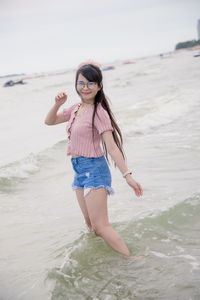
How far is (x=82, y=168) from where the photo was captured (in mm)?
3373

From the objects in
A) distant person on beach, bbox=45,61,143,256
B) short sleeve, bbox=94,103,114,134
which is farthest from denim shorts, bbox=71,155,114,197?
short sleeve, bbox=94,103,114,134

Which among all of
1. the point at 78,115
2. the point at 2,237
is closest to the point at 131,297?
the point at 78,115

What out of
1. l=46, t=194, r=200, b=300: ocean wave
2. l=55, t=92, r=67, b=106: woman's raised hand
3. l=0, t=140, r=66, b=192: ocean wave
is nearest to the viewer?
l=46, t=194, r=200, b=300: ocean wave

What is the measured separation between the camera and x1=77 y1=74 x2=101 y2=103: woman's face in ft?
10.9

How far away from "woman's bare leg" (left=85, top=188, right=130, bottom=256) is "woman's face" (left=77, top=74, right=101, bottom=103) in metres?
0.89

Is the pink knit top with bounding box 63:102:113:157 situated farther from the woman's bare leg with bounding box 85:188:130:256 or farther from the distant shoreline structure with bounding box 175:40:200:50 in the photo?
the distant shoreline structure with bounding box 175:40:200:50

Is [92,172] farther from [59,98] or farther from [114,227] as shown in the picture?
[114,227]

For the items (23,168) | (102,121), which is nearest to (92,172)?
(102,121)

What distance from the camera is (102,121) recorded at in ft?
10.6

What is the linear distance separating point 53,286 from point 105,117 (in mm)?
1646

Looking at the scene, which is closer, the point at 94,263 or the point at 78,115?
the point at 78,115

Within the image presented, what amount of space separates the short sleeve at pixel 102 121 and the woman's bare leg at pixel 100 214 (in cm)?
57

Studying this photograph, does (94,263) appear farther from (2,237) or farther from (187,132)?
(187,132)

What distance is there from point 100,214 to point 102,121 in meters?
0.89
